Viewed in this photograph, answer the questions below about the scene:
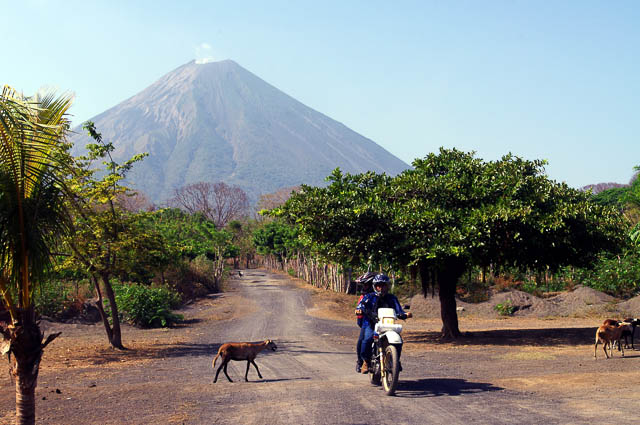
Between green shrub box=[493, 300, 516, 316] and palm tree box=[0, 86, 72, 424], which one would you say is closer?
palm tree box=[0, 86, 72, 424]

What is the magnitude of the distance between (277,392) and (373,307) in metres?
1.95

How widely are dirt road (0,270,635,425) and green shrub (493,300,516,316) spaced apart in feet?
34.0

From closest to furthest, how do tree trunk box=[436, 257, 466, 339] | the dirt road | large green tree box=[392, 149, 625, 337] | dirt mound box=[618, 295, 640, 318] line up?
the dirt road
large green tree box=[392, 149, 625, 337]
tree trunk box=[436, 257, 466, 339]
dirt mound box=[618, 295, 640, 318]

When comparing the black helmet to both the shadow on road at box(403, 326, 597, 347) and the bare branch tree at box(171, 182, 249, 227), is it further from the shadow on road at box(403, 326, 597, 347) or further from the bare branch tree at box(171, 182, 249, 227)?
the bare branch tree at box(171, 182, 249, 227)

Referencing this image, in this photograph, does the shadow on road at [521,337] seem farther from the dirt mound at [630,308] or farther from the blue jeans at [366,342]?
the blue jeans at [366,342]

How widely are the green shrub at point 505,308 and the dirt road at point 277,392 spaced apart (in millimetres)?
10377

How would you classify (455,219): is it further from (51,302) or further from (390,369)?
(51,302)

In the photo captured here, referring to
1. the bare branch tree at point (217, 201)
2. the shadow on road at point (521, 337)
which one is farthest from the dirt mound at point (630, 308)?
the bare branch tree at point (217, 201)

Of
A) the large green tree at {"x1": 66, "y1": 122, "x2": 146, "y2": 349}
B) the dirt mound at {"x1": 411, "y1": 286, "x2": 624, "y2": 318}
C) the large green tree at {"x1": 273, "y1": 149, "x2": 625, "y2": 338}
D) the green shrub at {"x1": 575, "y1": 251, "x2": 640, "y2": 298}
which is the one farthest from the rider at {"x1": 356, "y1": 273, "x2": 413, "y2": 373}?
the green shrub at {"x1": 575, "y1": 251, "x2": 640, "y2": 298}

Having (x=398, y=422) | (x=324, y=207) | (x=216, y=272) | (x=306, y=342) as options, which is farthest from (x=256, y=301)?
(x=398, y=422)

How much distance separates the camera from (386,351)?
8.27 m

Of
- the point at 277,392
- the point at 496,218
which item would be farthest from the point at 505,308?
the point at 277,392

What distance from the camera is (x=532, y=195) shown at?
1388cm

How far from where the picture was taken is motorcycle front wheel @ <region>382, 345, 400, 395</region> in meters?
7.88
